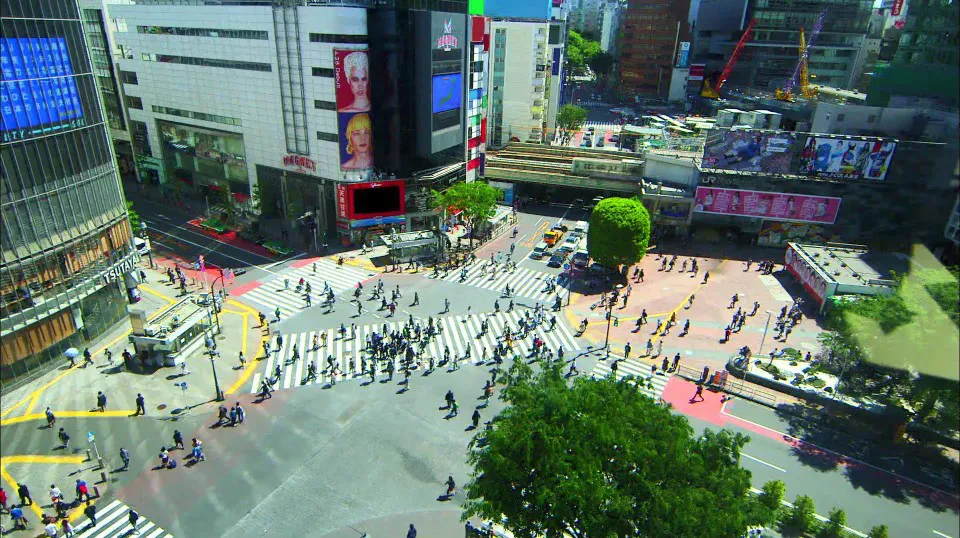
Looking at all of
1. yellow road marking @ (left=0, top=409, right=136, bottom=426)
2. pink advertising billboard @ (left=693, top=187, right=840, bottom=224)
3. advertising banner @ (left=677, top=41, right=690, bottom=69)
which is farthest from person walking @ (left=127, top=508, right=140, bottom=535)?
advertising banner @ (left=677, top=41, right=690, bottom=69)

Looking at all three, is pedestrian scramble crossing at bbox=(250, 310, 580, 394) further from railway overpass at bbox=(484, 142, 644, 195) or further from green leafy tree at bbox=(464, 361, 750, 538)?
railway overpass at bbox=(484, 142, 644, 195)

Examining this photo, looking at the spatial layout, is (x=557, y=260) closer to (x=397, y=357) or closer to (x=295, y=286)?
(x=397, y=357)

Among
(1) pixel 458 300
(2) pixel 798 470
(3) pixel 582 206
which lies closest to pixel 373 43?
(1) pixel 458 300

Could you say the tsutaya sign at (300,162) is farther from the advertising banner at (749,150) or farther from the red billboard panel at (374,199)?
the advertising banner at (749,150)

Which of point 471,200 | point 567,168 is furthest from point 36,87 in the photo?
point 567,168

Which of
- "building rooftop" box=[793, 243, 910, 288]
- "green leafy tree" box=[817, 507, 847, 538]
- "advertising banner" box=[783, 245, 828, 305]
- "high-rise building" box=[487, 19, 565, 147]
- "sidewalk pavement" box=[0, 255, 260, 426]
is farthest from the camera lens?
"high-rise building" box=[487, 19, 565, 147]

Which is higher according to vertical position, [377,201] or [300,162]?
[300,162]
